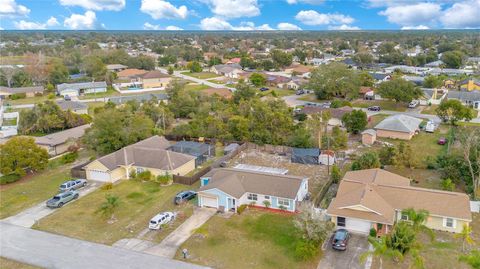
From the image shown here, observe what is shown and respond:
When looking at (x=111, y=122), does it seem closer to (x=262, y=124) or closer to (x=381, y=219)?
(x=262, y=124)

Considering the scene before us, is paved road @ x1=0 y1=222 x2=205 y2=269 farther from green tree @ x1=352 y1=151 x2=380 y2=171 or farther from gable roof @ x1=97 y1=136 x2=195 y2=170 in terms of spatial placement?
green tree @ x1=352 y1=151 x2=380 y2=171

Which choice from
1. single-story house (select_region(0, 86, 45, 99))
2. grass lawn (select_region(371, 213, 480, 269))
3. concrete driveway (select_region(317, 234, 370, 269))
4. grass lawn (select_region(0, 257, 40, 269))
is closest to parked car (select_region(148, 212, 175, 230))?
grass lawn (select_region(0, 257, 40, 269))

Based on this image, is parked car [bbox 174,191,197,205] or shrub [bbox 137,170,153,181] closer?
parked car [bbox 174,191,197,205]

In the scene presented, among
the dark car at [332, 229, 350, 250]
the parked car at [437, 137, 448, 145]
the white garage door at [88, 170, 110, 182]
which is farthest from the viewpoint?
the parked car at [437, 137, 448, 145]

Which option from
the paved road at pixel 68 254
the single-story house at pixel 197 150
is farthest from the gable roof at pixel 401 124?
the paved road at pixel 68 254

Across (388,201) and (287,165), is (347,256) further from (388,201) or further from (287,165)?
(287,165)

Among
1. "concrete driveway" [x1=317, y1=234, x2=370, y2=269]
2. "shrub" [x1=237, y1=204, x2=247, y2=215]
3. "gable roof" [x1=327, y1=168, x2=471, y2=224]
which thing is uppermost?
"gable roof" [x1=327, y1=168, x2=471, y2=224]

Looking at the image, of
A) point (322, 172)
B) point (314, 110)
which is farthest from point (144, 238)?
point (314, 110)
